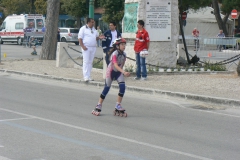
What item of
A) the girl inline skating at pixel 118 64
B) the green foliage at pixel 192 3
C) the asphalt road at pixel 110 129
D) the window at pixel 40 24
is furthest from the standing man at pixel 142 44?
the window at pixel 40 24

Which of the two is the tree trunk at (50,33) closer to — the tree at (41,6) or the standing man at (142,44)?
the standing man at (142,44)

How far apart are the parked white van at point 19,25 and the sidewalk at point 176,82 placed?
24179 millimetres

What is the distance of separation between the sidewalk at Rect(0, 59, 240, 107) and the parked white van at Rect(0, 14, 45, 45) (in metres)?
24.2

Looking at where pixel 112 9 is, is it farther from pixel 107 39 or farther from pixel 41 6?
pixel 107 39

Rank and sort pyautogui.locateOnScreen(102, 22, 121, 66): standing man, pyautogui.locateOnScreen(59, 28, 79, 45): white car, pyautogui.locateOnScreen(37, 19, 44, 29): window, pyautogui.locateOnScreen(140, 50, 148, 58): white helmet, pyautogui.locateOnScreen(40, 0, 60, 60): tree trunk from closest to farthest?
pyautogui.locateOnScreen(140, 50, 148, 58): white helmet
pyautogui.locateOnScreen(102, 22, 121, 66): standing man
pyautogui.locateOnScreen(40, 0, 60, 60): tree trunk
pyautogui.locateOnScreen(37, 19, 44, 29): window
pyautogui.locateOnScreen(59, 28, 79, 45): white car

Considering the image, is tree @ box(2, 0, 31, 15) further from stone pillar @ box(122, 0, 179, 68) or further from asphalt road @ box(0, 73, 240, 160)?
asphalt road @ box(0, 73, 240, 160)

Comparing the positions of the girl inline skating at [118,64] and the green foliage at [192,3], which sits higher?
the green foliage at [192,3]

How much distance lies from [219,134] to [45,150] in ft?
11.4

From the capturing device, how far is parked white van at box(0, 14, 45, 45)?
45781 mm

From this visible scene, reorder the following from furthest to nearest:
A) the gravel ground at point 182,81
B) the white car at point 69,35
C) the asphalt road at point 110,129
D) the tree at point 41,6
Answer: the tree at point 41,6
the white car at point 69,35
the gravel ground at point 182,81
the asphalt road at point 110,129

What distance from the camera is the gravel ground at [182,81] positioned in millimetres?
14711

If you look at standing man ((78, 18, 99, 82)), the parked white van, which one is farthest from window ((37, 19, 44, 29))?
standing man ((78, 18, 99, 82))

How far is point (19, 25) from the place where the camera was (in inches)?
1823

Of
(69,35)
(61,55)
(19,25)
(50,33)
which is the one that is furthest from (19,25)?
(61,55)
